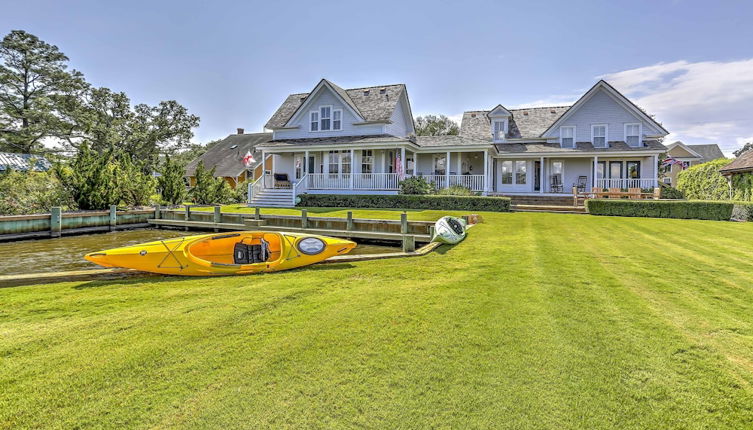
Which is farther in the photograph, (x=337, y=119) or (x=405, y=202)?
(x=337, y=119)

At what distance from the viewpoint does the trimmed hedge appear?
61.7 ft

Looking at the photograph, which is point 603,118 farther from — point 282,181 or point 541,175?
point 282,181

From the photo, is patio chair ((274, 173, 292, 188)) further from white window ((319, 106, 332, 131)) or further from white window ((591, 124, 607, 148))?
white window ((591, 124, 607, 148))

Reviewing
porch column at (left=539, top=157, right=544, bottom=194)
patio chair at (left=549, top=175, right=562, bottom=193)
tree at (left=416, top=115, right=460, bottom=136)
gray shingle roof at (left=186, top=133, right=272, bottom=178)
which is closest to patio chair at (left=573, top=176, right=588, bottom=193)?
patio chair at (left=549, top=175, right=562, bottom=193)

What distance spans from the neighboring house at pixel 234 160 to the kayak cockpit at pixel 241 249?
30679 millimetres

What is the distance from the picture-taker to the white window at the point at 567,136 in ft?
83.7

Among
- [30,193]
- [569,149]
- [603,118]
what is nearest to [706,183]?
[603,118]

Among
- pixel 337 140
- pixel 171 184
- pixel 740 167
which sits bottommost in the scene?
pixel 171 184

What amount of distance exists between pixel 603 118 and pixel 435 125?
3020 cm

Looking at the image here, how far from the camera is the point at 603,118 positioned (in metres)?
25.0

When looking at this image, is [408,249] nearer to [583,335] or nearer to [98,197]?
[583,335]

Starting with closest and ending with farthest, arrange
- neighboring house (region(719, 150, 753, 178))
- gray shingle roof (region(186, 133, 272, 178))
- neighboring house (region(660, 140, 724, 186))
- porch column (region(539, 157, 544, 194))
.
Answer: neighboring house (region(719, 150, 753, 178))
porch column (region(539, 157, 544, 194))
neighboring house (region(660, 140, 724, 186))
gray shingle roof (region(186, 133, 272, 178))

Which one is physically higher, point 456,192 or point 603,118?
point 603,118

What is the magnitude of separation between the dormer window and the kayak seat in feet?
77.1
